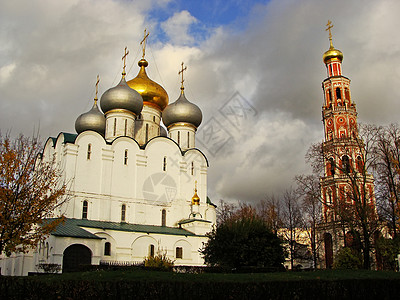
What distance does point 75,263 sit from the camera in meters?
20.9

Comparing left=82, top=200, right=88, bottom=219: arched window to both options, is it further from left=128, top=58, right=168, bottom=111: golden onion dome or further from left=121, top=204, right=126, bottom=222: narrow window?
left=128, top=58, right=168, bottom=111: golden onion dome

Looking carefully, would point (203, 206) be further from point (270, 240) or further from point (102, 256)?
point (270, 240)

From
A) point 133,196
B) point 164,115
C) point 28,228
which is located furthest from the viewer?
point 164,115

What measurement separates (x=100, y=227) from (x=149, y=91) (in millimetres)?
14369

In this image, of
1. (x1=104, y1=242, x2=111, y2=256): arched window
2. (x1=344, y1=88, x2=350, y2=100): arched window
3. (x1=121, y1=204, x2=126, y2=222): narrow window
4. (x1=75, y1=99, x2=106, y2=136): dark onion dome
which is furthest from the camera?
(x1=344, y1=88, x2=350, y2=100): arched window

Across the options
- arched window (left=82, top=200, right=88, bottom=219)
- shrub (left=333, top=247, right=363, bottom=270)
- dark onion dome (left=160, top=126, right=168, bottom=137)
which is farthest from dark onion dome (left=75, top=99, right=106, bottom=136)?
shrub (left=333, top=247, right=363, bottom=270)

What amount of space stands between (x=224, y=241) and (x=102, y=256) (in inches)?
325

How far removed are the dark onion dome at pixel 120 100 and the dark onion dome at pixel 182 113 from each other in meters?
3.67

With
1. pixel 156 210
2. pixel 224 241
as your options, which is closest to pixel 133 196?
pixel 156 210

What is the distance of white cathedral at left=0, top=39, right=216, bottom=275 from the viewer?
2227cm

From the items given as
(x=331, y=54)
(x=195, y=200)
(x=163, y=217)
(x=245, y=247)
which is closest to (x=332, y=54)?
(x=331, y=54)

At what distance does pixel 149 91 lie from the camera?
34.3m

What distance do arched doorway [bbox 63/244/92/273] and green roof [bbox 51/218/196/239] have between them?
66 centimetres

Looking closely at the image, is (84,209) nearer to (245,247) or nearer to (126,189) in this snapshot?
(126,189)
